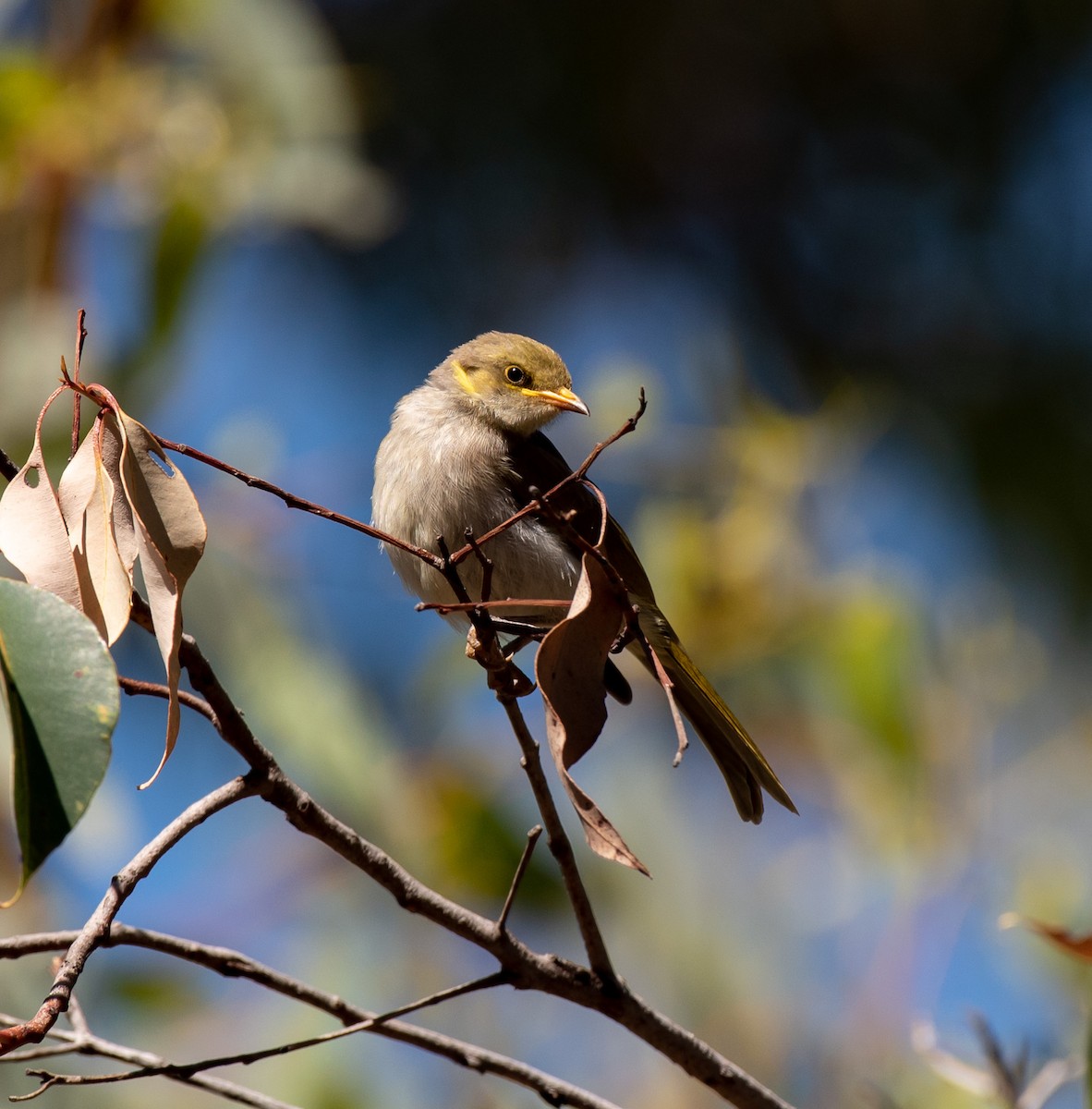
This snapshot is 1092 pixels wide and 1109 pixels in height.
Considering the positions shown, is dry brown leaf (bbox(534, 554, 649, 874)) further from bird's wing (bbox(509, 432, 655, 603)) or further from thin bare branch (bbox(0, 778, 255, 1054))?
bird's wing (bbox(509, 432, 655, 603))

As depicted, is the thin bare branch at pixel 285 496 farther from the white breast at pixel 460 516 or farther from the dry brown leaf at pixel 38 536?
the white breast at pixel 460 516

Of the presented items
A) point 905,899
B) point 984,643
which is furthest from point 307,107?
point 905,899

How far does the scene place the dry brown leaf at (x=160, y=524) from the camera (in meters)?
1.68

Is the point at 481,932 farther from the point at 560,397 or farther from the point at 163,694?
the point at 560,397

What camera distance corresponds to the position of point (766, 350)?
32.7 feet

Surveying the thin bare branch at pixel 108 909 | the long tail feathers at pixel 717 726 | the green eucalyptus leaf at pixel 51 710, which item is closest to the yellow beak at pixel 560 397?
the long tail feathers at pixel 717 726

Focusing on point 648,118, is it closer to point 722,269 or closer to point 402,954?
point 722,269

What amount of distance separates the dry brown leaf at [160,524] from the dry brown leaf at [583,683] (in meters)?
0.45

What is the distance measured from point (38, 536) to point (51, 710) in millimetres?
365

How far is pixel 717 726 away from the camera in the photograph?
322 centimetres

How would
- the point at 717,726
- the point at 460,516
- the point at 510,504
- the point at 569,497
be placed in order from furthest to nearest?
the point at 569,497
the point at 510,504
the point at 460,516
the point at 717,726

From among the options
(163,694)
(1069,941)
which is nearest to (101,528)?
(163,694)

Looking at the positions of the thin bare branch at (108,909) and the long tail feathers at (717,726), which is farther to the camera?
the long tail feathers at (717,726)

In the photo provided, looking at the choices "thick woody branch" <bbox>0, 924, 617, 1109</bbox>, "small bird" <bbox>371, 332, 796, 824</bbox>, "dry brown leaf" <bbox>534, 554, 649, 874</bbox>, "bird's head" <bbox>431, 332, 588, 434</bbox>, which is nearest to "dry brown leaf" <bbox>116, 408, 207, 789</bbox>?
"thick woody branch" <bbox>0, 924, 617, 1109</bbox>
